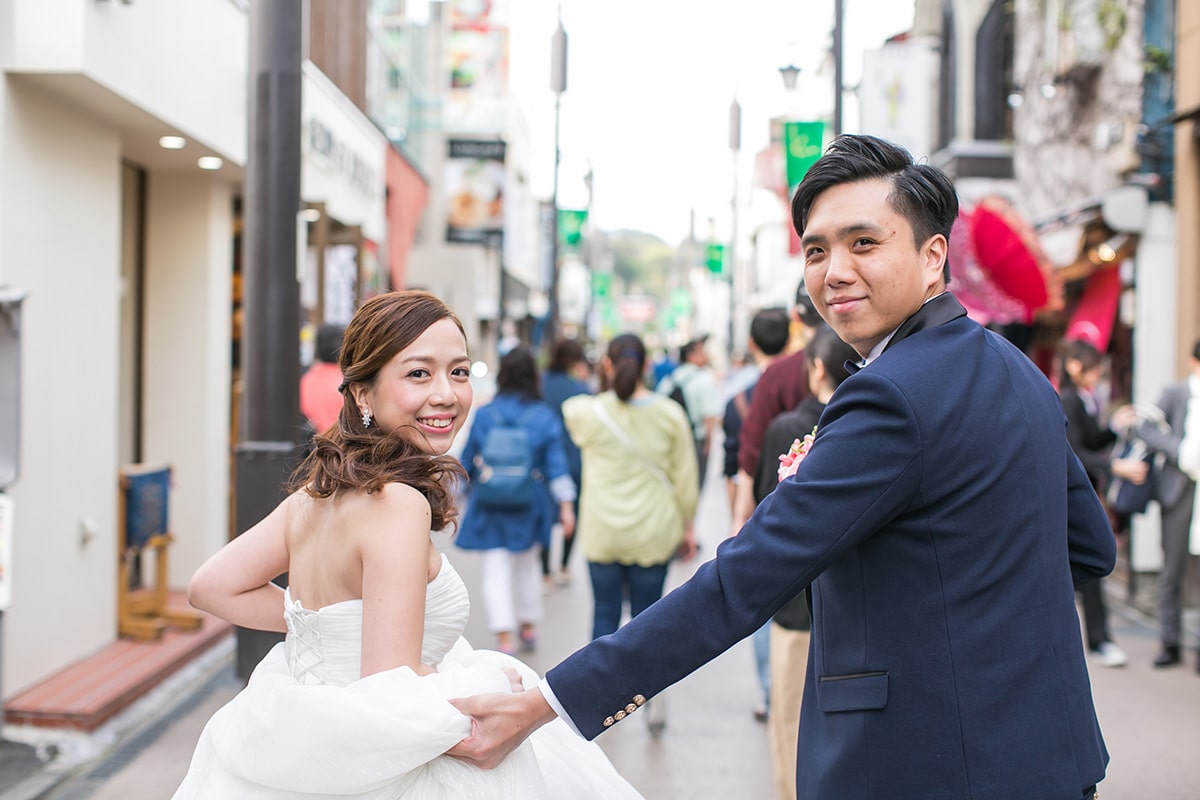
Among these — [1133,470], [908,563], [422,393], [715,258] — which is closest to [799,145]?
[1133,470]

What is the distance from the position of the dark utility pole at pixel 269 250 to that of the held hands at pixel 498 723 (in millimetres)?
3545

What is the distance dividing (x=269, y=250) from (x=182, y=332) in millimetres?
3808

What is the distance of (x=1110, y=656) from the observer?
25.2ft

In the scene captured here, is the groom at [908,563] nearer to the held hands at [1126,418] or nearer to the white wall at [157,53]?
the white wall at [157,53]

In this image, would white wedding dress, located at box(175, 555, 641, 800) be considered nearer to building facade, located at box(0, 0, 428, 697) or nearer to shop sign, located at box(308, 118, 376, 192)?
building facade, located at box(0, 0, 428, 697)

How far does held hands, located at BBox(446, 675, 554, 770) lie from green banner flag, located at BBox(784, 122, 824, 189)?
10.9m

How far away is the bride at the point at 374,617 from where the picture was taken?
2.38m

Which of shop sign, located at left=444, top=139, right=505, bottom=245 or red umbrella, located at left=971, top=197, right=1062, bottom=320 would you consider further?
shop sign, located at left=444, top=139, right=505, bottom=245

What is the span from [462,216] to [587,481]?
45.5 ft

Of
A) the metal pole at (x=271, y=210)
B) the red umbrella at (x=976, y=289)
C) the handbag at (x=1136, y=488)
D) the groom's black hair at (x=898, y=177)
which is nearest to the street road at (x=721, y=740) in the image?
the handbag at (x=1136, y=488)

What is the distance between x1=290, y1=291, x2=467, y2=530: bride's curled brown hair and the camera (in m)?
2.60

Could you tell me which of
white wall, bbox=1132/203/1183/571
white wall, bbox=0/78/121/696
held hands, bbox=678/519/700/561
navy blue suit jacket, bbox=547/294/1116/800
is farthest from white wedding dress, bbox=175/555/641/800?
white wall, bbox=1132/203/1183/571

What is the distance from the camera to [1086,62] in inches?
475

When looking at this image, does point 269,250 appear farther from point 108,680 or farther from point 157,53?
point 108,680
